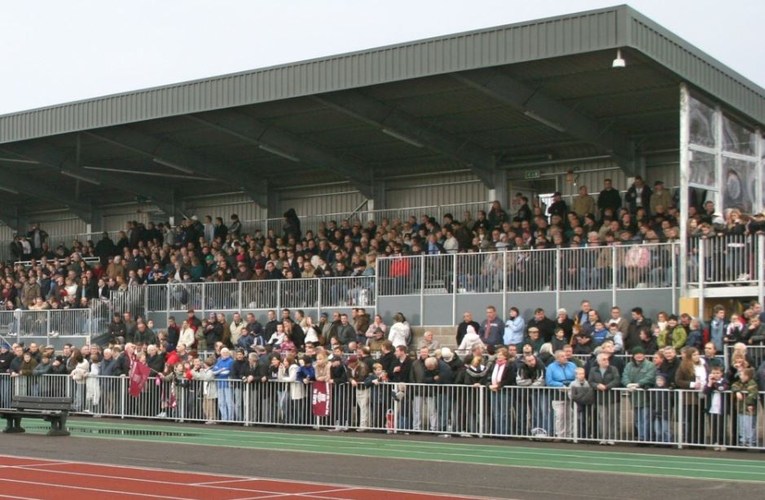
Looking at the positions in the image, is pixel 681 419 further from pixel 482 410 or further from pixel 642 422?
pixel 482 410

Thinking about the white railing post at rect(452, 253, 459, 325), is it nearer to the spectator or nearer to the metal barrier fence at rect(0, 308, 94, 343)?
the spectator

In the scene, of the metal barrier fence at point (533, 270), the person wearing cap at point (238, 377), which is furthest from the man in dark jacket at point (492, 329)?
the person wearing cap at point (238, 377)

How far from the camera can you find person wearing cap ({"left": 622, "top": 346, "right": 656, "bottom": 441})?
2050 centimetres

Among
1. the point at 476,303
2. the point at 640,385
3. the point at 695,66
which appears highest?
the point at 695,66

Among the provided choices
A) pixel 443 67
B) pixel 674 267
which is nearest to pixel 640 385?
pixel 674 267

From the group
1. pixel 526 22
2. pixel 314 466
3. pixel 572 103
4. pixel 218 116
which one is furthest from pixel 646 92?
pixel 314 466

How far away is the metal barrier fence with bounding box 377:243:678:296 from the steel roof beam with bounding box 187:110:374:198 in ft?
18.0

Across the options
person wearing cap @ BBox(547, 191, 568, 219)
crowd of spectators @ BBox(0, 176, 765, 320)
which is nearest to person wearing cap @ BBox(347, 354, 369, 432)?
crowd of spectators @ BBox(0, 176, 765, 320)

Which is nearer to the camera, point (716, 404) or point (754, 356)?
point (716, 404)

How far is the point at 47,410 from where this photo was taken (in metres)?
23.4

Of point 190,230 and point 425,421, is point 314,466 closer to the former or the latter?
point 425,421

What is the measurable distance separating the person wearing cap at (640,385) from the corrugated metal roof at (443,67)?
6017mm

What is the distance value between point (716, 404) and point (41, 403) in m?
12.1

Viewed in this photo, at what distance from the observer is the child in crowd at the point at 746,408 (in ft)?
63.3
